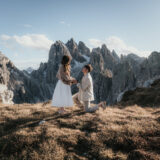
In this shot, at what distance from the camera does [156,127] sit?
346 inches

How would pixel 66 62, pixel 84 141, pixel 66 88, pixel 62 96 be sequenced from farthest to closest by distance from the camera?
pixel 66 88, pixel 62 96, pixel 66 62, pixel 84 141

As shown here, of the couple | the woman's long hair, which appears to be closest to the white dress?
the couple

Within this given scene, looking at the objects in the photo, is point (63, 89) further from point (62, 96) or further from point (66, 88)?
point (62, 96)

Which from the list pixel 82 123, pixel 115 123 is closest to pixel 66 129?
pixel 82 123

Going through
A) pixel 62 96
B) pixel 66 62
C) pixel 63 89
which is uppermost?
pixel 66 62

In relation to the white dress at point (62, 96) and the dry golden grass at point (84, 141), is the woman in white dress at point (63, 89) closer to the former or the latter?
the white dress at point (62, 96)

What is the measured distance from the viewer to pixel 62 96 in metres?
11.2

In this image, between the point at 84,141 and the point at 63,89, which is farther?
the point at 63,89

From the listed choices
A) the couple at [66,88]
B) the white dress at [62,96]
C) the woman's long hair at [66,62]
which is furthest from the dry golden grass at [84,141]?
the woman's long hair at [66,62]

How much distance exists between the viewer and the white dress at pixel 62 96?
11.2 metres

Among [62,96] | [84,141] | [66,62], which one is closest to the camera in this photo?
[84,141]

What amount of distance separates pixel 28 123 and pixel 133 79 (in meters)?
204

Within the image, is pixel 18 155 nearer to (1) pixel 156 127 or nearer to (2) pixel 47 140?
(2) pixel 47 140

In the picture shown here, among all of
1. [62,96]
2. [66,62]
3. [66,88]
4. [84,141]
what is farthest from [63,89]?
[84,141]
